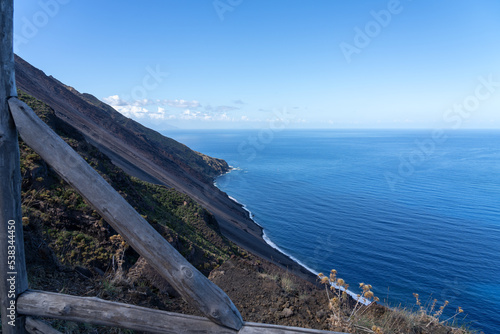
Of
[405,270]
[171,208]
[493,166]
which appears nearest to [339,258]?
[405,270]

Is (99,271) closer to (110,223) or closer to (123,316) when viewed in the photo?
(123,316)

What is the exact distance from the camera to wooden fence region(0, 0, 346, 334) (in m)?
2.42

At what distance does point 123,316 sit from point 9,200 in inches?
63.9

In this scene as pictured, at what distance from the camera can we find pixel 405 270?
31.5 metres

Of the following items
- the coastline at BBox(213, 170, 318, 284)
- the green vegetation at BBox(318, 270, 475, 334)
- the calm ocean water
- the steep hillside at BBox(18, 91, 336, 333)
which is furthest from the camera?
the coastline at BBox(213, 170, 318, 284)

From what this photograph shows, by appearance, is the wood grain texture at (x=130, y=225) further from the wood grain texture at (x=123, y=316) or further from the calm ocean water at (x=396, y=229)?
the calm ocean water at (x=396, y=229)

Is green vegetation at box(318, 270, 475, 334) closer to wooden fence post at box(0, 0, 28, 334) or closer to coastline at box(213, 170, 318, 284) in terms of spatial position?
wooden fence post at box(0, 0, 28, 334)

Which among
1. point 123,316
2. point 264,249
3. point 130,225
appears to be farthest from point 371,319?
point 264,249

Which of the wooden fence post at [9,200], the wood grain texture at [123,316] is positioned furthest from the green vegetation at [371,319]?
the wooden fence post at [9,200]

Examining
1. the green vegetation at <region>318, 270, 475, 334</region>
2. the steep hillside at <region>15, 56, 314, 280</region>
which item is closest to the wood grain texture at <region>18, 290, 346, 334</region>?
the green vegetation at <region>318, 270, 475, 334</region>

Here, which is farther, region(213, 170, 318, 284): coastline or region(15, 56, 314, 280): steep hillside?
region(15, 56, 314, 280): steep hillside

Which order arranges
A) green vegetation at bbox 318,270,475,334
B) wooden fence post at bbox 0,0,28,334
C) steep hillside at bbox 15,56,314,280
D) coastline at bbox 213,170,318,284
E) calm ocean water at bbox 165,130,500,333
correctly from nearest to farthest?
wooden fence post at bbox 0,0,28,334
green vegetation at bbox 318,270,475,334
calm ocean water at bbox 165,130,500,333
coastline at bbox 213,170,318,284
steep hillside at bbox 15,56,314,280

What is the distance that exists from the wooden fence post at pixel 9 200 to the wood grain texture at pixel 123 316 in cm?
15

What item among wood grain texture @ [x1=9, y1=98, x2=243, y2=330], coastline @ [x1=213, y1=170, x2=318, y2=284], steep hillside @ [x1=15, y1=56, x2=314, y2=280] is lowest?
coastline @ [x1=213, y1=170, x2=318, y2=284]
